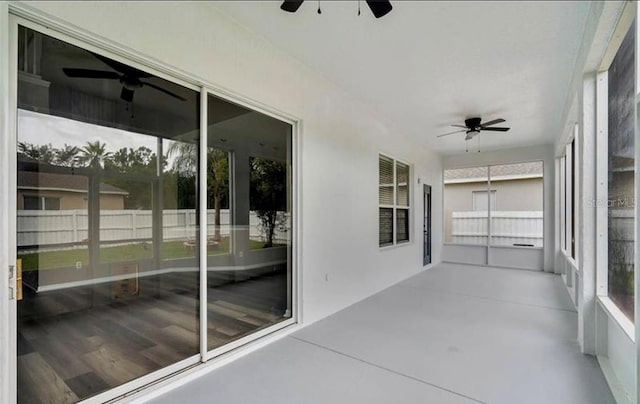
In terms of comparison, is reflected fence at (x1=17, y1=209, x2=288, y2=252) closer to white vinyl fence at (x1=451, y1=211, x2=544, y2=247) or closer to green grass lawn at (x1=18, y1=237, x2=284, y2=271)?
green grass lawn at (x1=18, y1=237, x2=284, y2=271)

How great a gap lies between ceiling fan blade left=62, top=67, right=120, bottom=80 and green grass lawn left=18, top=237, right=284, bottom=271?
4.93 ft

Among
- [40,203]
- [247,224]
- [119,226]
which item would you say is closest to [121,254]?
[119,226]

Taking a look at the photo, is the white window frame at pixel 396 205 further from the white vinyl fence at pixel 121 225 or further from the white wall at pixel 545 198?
the white vinyl fence at pixel 121 225

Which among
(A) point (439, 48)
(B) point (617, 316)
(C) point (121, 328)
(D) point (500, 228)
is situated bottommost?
(C) point (121, 328)

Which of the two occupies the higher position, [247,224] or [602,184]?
[602,184]

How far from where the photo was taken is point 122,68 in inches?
87.7

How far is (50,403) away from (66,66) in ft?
7.61

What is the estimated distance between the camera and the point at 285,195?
3492 millimetres

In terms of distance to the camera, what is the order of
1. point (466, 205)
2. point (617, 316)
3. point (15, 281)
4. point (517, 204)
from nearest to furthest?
point (15, 281) < point (617, 316) < point (517, 204) < point (466, 205)

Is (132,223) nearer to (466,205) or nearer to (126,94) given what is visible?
(126,94)

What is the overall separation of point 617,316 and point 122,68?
425cm

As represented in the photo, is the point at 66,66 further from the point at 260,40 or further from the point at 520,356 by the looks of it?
the point at 520,356

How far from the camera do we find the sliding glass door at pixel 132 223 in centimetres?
213

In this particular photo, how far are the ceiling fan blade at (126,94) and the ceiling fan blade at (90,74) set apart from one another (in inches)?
8.4
